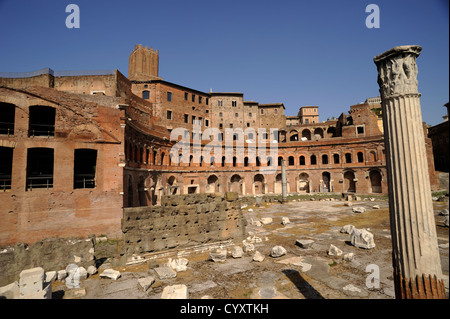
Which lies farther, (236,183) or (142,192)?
(236,183)

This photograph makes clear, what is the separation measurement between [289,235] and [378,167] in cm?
2708

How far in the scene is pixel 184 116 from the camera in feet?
128

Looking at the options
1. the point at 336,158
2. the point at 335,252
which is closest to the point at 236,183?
the point at 336,158

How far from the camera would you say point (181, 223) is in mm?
10977

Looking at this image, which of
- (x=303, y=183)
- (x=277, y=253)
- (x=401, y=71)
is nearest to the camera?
(x=401, y=71)

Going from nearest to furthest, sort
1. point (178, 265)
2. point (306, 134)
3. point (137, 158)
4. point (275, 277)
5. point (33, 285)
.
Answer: point (33, 285) < point (275, 277) < point (178, 265) < point (137, 158) < point (306, 134)

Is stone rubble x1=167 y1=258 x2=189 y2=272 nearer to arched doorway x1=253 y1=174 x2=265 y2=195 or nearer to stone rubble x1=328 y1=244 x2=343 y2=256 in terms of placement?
stone rubble x1=328 y1=244 x2=343 y2=256

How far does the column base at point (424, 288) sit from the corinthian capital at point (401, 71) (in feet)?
10.9

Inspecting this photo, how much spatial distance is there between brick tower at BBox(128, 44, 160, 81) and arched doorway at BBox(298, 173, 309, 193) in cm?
2994

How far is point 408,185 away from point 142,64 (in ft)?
137

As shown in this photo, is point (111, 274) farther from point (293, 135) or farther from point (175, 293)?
point (293, 135)

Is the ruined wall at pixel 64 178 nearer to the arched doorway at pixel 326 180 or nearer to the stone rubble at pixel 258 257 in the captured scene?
the stone rubble at pixel 258 257

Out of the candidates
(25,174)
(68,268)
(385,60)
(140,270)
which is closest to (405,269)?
(385,60)

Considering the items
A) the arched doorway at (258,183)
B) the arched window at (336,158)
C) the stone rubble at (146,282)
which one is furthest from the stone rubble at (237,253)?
the arched window at (336,158)
